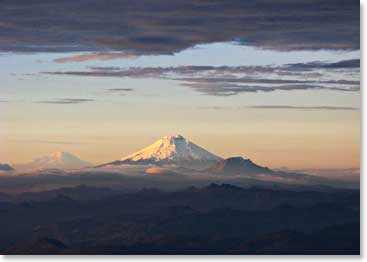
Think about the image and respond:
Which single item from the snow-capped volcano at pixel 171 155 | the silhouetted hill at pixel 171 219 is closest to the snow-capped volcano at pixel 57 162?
the silhouetted hill at pixel 171 219

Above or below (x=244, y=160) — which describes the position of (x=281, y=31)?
above

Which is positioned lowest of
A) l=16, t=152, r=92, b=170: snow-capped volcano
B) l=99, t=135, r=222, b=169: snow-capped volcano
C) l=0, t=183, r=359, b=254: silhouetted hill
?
l=0, t=183, r=359, b=254: silhouetted hill

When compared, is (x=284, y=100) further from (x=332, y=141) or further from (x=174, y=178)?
(x=174, y=178)

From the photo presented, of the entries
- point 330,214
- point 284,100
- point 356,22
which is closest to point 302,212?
point 330,214

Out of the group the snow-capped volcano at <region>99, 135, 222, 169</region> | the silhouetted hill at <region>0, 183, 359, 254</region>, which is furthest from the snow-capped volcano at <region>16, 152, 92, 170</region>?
the snow-capped volcano at <region>99, 135, 222, 169</region>

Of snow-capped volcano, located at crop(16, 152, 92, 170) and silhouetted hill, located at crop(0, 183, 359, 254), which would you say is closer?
silhouetted hill, located at crop(0, 183, 359, 254)

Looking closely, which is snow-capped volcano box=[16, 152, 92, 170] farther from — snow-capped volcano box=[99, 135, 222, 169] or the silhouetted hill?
snow-capped volcano box=[99, 135, 222, 169]

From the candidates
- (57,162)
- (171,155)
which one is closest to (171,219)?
(171,155)
